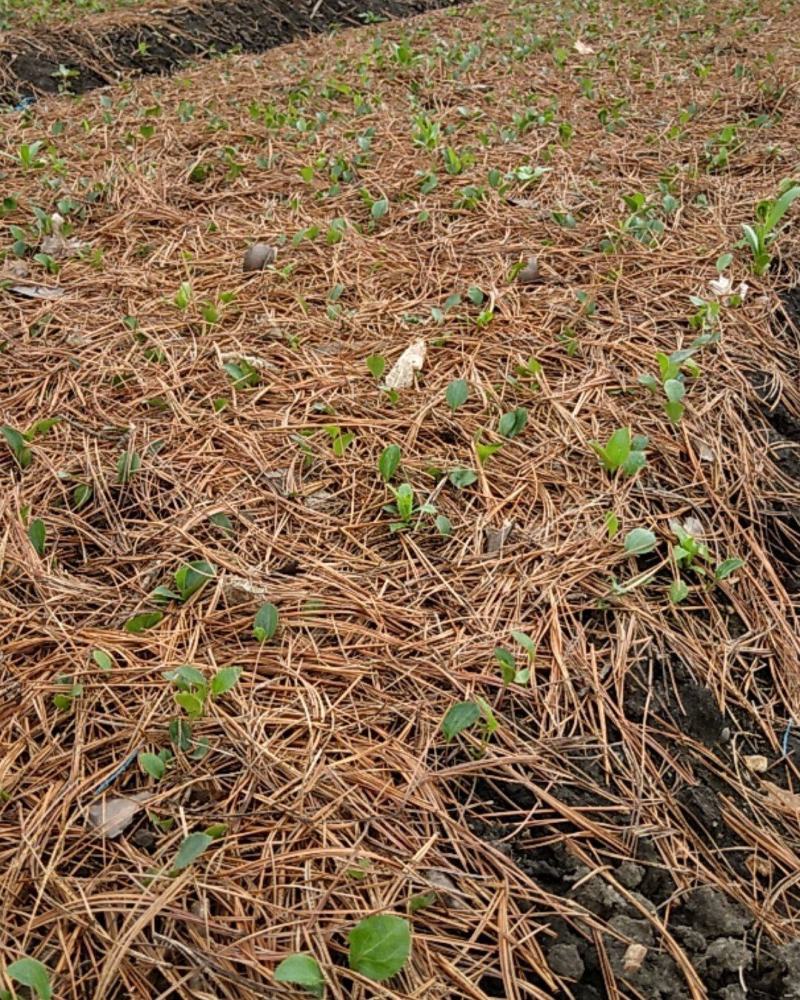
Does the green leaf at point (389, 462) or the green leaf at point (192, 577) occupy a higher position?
the green leaf at point (192, 577)

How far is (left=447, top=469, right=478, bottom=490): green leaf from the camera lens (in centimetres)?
174

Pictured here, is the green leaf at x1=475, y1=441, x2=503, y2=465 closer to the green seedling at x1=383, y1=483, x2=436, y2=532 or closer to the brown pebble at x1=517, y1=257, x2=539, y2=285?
the green seedling at x1=383, y1=483, x2=436, y2=532

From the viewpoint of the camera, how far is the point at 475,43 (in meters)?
4.96

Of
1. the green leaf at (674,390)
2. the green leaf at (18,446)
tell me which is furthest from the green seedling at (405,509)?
the green leaf at (18,446)

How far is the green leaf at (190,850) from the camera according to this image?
43.2 inches

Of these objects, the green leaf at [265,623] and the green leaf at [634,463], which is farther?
the green leaf at [634,463]

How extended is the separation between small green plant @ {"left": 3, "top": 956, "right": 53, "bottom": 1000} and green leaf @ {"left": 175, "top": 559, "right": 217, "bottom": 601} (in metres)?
0.63

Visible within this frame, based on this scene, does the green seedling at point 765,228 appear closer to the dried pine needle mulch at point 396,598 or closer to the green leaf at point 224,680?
the dried pine needle mulch at point 396,598

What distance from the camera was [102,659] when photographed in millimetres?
1342

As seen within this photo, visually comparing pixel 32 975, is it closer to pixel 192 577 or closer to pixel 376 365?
pixel 192 577

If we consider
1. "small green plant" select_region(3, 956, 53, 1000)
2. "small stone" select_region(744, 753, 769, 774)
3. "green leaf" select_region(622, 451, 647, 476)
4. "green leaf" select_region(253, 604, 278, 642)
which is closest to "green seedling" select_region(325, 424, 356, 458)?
"green leaf" select_region(253, 604, 278, 642)

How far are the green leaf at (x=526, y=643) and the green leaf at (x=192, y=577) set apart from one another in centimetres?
54

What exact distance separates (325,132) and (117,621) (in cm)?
265

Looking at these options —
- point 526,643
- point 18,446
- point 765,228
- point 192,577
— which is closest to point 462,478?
point 526,643
